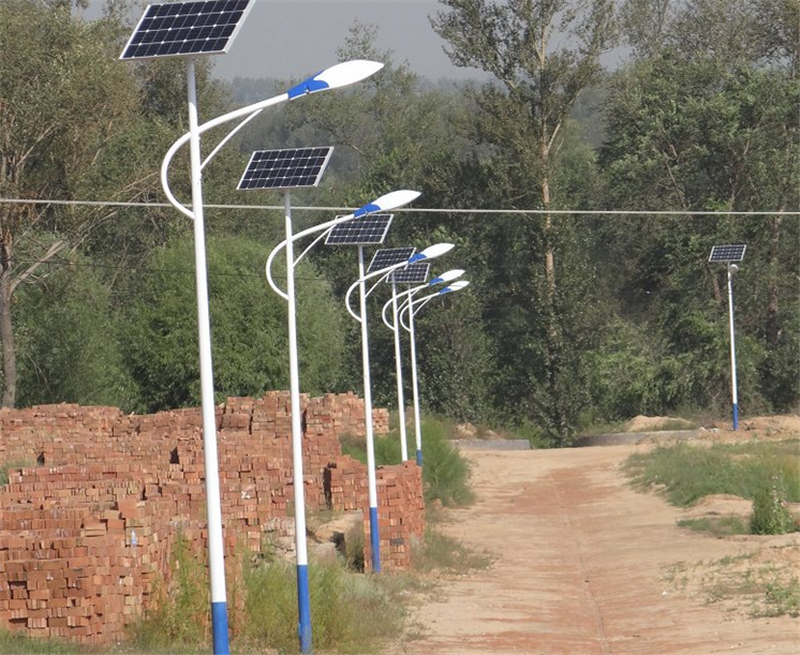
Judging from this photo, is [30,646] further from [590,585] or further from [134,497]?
[590,585]

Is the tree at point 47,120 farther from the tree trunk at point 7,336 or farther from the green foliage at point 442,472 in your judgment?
the green foliage at point 442,472

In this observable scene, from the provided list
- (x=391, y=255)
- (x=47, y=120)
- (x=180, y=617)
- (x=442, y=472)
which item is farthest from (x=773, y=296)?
(x=180, y=617)

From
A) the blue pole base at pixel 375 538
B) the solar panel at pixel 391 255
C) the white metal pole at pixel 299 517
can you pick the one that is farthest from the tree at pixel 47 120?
the white metal pole at pixel 299 517

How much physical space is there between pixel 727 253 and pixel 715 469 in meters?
18.3

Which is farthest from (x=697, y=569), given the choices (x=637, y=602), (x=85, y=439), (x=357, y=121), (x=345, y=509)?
(x=357, y=121)

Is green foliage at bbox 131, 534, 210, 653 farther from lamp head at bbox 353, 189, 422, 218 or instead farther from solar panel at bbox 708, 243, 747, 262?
solar panel at bbox 708, 243, 747, 262

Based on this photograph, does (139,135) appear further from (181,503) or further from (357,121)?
(181,503)

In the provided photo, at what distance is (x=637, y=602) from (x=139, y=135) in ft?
126

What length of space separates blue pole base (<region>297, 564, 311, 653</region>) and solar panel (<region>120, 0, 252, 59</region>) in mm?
5270

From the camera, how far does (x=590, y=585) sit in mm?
21812

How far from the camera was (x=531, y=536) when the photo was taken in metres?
28.7

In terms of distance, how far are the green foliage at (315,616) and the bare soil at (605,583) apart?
1.57 ft

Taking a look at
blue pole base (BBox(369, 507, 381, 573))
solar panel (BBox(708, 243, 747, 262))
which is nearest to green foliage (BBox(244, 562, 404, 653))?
blue pole base (BBox(369, 507, 381, 573))

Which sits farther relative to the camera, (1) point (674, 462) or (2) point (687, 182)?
(2) point (687, 182)
